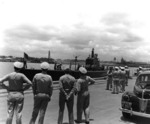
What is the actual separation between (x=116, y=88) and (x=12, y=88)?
972 centimetres

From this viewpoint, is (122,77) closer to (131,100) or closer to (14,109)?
(131,100)

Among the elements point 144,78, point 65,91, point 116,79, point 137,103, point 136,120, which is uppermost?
point 144,78

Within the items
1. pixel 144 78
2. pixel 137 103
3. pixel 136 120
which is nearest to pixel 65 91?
pixel 137 103

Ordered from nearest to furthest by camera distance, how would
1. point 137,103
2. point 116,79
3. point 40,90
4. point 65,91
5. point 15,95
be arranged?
point 15,95
point 40,90
point 65,91
point 137,103
point 116,79

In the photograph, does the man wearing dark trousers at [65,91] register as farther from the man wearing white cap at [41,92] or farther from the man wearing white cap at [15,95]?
the man wearing white cap at [15,95]

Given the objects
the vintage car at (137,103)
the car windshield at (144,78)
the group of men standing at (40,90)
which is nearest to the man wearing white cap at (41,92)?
the group of men standing at (40,90)

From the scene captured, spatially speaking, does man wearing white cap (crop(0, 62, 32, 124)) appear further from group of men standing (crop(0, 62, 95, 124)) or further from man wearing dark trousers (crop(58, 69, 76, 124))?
man wearing dark trousers (crop(58, 69, 76, 124))

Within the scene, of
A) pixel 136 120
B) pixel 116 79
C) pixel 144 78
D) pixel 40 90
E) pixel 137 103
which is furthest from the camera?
pixel 116 79

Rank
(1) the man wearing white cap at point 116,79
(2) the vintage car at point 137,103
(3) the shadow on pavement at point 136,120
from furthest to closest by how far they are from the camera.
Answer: (1) the man wearing white cap at point 116,79
(3) the shadow on pavement at point 136,120
(2) the vintage car at point 137,103

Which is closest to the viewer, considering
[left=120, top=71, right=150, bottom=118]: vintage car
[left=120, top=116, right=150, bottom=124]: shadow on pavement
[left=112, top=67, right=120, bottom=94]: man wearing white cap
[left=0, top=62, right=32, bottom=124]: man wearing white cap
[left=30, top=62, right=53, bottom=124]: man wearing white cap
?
[left=0, top=62, right=32, bottom=124]: man wearing white cap

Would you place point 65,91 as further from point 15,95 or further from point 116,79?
point 116,79

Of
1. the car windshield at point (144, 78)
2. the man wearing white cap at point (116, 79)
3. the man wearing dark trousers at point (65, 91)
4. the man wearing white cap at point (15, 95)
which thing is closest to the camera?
the man wearing white cap at point (15, 95)

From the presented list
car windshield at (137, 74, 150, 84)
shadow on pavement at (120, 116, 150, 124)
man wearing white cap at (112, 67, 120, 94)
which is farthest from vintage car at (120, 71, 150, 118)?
man wearing white cap at (112, 67, 120, 94)

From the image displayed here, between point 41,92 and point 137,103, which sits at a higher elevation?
point 41,92
